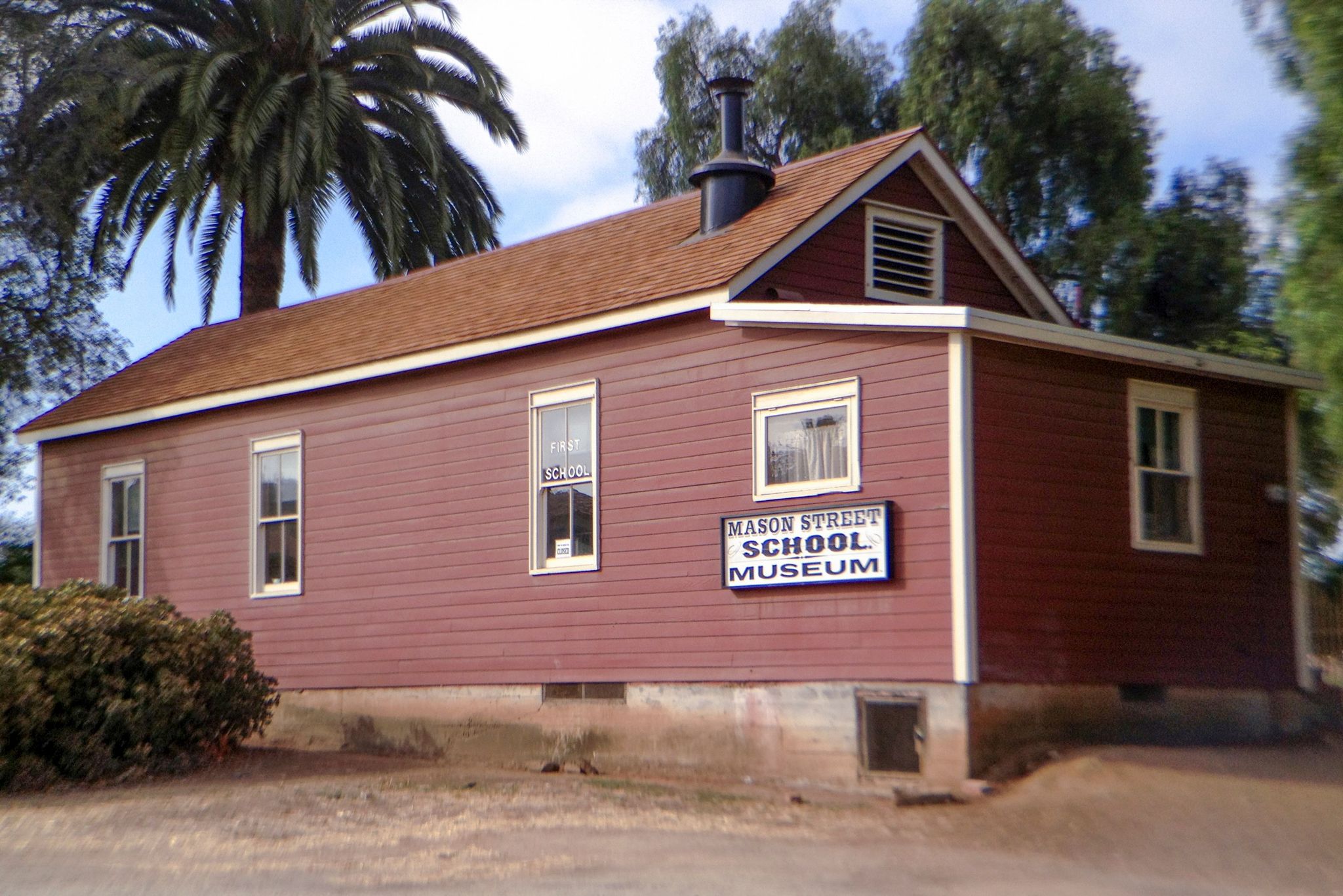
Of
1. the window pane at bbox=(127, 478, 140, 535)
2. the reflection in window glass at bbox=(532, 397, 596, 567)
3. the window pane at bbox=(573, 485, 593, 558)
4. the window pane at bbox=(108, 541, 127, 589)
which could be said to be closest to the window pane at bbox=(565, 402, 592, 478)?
the reflection in window glass at bbox=(532, 397, 596, 567)

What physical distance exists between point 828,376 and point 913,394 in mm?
884

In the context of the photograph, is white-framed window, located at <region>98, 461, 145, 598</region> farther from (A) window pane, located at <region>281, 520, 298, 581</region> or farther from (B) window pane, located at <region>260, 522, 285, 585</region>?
(A) window pane, located at <region>281, 520, 298, 581</region>

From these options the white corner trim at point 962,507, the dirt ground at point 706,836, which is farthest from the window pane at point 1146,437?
the dirt ground at point 706,836

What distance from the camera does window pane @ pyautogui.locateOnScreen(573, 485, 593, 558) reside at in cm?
1547

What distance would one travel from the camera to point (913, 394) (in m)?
12.8

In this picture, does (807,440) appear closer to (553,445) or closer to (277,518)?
(553,445)

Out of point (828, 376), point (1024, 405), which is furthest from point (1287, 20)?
point (828, 376)

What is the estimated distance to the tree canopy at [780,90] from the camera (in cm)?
3438

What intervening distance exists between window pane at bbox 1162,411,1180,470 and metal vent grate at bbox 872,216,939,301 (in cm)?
323

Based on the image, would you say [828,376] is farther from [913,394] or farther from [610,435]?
[610,435]

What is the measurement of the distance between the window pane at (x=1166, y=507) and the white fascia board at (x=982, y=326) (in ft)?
3.44

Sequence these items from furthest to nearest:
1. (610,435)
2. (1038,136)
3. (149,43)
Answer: (1038,136) < (149,43) < (610,435)

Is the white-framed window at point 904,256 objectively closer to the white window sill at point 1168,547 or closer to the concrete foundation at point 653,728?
the white window sill at point 1168,547

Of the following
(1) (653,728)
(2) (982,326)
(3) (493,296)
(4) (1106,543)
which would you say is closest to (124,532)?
(3) (493,296)
